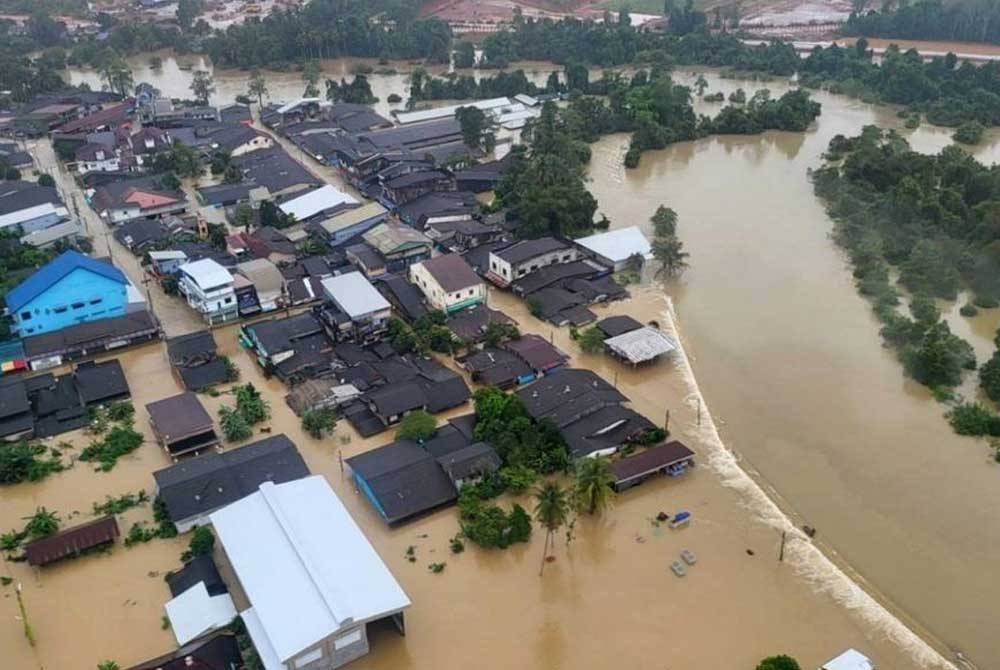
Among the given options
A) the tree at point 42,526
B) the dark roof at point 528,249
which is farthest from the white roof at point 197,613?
the dark roof at point 528,249

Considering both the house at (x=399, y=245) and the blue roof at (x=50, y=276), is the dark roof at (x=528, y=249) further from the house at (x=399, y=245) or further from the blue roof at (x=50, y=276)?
the blue roof at (x=50, y=276)

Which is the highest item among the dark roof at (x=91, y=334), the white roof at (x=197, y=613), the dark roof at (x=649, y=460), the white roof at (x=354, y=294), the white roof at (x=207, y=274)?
the white roof at (x=207, y=274)

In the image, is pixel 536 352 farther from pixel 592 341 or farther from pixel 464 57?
pixel 464 57

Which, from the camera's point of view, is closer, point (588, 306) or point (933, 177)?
point (588, 306)

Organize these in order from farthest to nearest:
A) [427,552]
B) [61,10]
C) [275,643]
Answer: [61,10], [427,552], [275,643]

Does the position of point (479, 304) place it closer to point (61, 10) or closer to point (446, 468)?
point (446, 468)

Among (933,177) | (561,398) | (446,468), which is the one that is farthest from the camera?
(933,177)

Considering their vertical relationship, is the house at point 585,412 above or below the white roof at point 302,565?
below

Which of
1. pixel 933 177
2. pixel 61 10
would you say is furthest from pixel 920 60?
pixel 61 10
